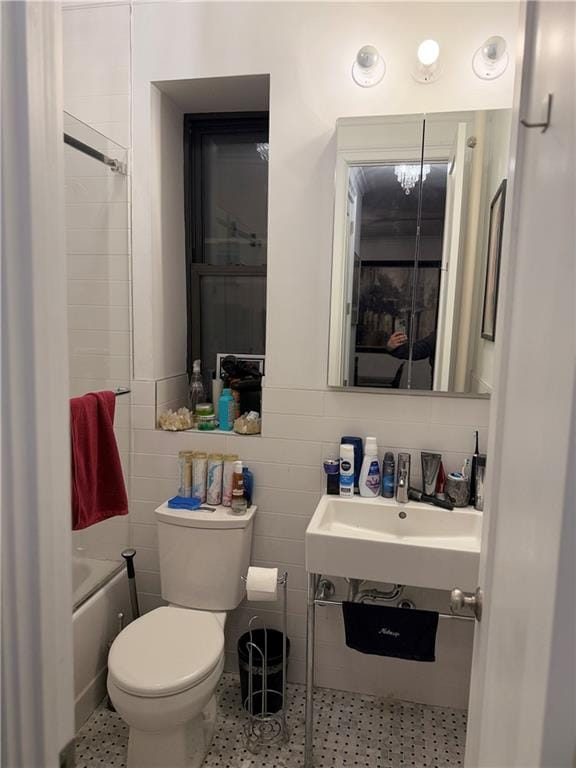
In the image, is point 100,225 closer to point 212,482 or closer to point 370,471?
point 212,482

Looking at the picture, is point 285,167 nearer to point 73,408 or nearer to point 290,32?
point 290,32

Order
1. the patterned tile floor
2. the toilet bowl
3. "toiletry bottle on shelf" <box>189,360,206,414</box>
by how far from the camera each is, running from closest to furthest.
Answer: the toilet bowl < the patterned tile floor < "toiletry bottle on shelf" <box>189,360,206,414</box>

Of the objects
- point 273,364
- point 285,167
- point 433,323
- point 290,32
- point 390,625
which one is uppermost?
point 290,32

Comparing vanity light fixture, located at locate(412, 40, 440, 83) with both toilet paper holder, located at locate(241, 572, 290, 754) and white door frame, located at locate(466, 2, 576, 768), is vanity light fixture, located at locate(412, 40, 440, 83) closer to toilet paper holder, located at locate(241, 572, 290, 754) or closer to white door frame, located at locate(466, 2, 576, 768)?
white door frame, located at locate(466, 2, 576, 768)

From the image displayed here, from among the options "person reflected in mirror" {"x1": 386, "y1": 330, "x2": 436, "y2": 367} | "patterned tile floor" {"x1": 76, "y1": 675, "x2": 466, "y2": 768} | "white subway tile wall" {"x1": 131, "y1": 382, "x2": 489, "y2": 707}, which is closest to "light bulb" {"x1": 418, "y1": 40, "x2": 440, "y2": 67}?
"person reflected in mirror" {"x1": 386, "y1": 330, "x2": 436, "y2": 367}

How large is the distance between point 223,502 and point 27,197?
164 cm

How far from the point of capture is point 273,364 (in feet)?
6.59

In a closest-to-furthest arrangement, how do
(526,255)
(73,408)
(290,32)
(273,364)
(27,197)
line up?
(27,197) → (526,255) → (73,408) → (290,32) → (273,364)

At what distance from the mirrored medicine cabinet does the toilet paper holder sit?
92cm

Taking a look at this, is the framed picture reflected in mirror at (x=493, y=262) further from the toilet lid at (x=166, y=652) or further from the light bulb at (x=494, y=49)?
the toilet lid at (x=166, y=652)

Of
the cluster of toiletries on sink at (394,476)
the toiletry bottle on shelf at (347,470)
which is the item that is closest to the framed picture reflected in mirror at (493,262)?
the cluster of toiletries on sink at (394,476)

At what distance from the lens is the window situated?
7.44 feet

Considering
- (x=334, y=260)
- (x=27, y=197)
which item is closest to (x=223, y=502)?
(x=334, y=260)

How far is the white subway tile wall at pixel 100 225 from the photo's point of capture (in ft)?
6.23
